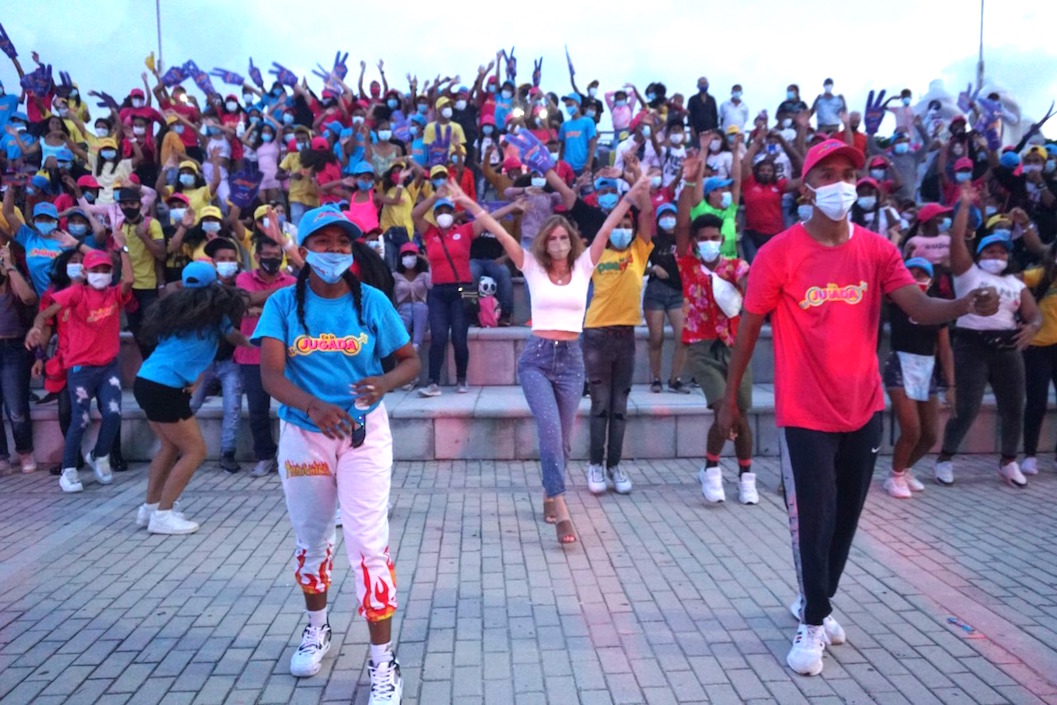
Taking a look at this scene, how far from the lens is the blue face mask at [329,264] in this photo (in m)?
3.39

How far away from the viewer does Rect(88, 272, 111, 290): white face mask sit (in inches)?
296

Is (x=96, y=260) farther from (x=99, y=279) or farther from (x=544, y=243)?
(x=544, y=243)

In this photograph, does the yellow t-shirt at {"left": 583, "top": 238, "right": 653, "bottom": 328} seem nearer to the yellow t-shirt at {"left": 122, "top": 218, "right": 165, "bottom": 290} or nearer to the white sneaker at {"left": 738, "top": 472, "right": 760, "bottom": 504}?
the white sneaker at {"left": 738, "top": 472, "right": 760, "bottom": 504}

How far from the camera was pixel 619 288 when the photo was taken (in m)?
6.77

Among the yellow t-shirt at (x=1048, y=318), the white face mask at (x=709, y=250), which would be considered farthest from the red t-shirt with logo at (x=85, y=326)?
the yellow t-shirt at (x=1048, y=318)

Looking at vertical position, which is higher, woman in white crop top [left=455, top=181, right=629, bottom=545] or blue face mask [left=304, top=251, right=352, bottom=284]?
blue face mask [left=304, top=251, right=352, bottom=284]

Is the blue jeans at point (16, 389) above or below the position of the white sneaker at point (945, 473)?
above

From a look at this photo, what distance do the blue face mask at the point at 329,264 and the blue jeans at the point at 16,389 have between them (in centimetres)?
611

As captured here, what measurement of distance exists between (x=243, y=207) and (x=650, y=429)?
7136 mm

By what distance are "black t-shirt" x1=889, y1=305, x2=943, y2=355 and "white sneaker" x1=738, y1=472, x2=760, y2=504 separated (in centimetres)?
164

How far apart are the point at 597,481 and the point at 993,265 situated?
3.82 m

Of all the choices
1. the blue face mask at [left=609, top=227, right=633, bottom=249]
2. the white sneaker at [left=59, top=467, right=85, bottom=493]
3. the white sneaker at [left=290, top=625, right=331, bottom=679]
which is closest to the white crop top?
the blue face mask at [left=609, top=227, right=633, bottom=249]

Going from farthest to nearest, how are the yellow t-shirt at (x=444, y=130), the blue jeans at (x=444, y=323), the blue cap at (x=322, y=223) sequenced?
the yellow t-shirt at (x=444, y=130) → the blue jeans at (x=444, y=323) → the blue cap at (x=322, y=223)

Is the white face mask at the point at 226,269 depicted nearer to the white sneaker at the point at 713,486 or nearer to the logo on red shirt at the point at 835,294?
the white sneaker at the point at 713,486
